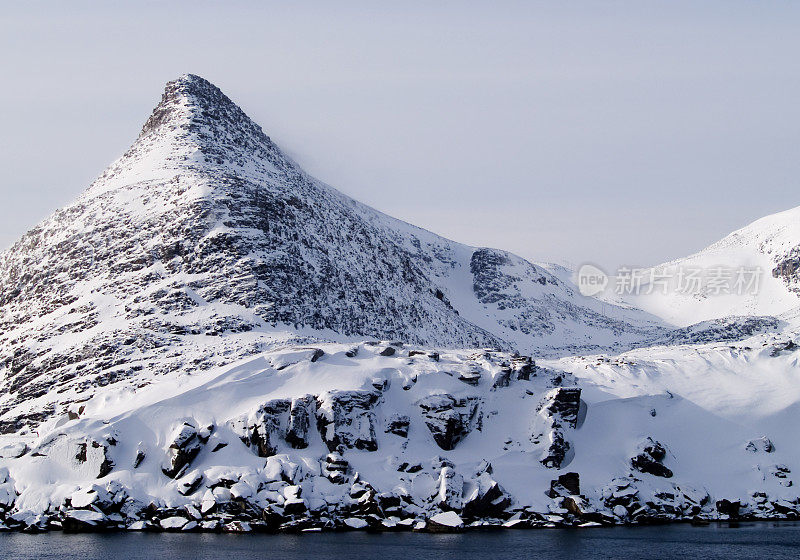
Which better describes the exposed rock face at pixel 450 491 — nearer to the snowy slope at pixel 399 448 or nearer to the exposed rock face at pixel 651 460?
the snowy slope at pixel 399 448

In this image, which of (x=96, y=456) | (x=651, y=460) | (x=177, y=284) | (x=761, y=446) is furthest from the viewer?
(x=177, y=284)

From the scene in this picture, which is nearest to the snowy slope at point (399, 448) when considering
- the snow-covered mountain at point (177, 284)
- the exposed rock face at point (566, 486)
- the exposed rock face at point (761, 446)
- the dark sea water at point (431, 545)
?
the exposed rock face at point (566, 486)

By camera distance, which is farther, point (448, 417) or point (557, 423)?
point (557, 423)

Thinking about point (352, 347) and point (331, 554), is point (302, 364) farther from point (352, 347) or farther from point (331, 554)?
point (331, 554)

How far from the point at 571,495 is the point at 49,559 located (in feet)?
201

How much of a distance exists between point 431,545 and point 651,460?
40754mm

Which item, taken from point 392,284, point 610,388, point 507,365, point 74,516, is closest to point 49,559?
point 74,516

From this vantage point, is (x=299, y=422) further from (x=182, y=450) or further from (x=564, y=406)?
(x=564, y=406)

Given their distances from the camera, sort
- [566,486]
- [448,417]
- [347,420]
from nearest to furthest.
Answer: [566,486] < [347,420] < [448,417]

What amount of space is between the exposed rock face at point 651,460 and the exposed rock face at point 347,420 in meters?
34.8

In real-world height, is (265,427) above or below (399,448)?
above

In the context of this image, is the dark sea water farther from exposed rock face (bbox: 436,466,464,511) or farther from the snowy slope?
exposed rock face (bbox: 436,466,464,511)

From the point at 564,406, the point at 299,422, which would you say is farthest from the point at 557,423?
the point at 299,422

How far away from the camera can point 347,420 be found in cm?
12344
